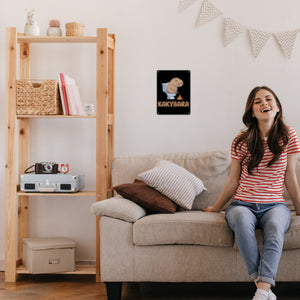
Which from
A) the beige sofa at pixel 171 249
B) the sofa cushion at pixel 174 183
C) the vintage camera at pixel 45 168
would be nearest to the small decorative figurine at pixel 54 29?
the vintage camera at pixel 45 168

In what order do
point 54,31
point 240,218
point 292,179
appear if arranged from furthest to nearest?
point 54,31, point 292,179, point 240,218

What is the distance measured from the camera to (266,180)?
2760 millimetres

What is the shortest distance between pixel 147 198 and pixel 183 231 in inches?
13.0

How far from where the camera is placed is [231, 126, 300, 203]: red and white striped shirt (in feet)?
8.94

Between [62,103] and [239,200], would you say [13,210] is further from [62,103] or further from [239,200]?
[239,200]

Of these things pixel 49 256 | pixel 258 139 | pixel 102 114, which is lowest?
pixel 49 256

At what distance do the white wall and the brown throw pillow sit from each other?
74 centimetres

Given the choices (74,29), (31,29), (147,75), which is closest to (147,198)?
(147,75)

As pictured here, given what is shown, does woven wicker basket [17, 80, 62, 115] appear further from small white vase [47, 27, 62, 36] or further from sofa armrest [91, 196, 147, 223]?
sofa armrest [91, 196, 147, 223]

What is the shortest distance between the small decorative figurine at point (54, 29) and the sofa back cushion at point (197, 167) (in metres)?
0.93

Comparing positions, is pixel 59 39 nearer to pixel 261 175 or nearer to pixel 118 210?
pixel 118 210

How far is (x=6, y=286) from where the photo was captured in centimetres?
315

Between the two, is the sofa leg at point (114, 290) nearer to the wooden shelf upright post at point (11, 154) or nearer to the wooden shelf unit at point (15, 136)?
the wooden shelf unit at point (15, 136)

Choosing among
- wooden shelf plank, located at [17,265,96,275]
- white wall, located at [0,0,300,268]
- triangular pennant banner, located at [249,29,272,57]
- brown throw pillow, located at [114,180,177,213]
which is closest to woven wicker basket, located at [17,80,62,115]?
white wall, located at [0,0,300,268]
